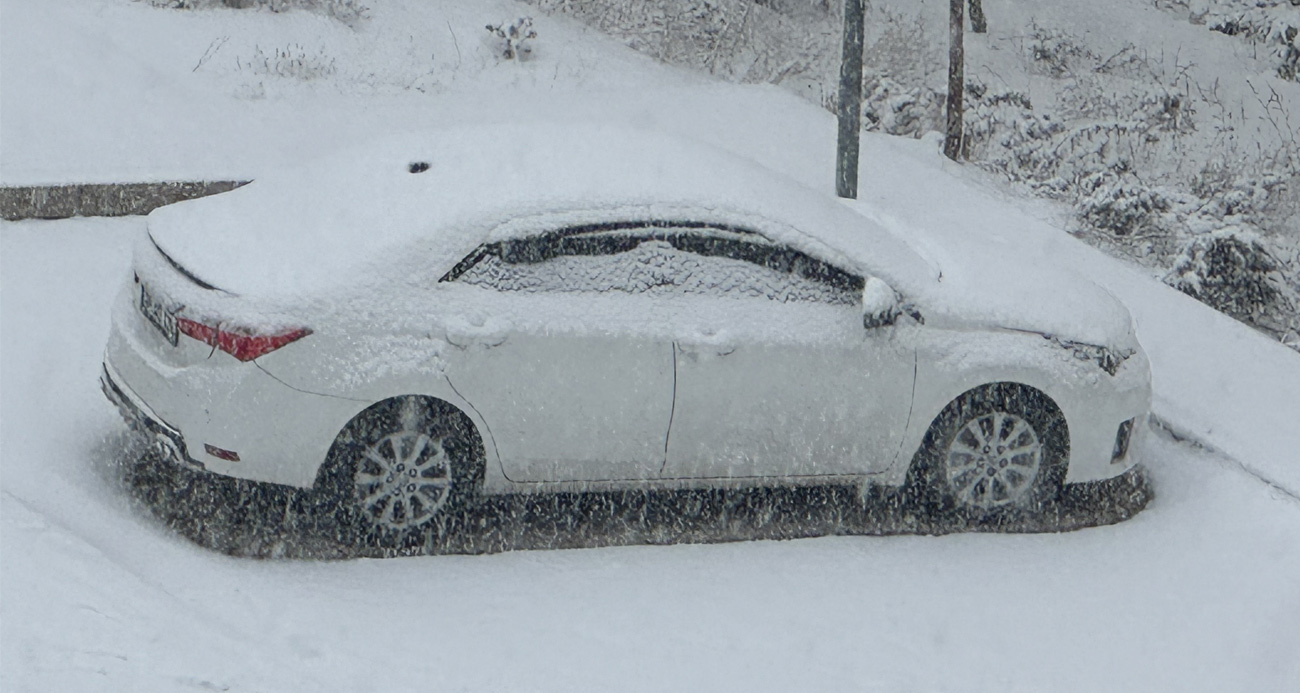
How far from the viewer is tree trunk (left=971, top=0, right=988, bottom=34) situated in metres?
20.8

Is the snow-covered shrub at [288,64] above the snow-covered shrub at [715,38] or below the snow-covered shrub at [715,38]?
above

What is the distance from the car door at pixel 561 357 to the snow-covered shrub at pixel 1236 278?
6.07m

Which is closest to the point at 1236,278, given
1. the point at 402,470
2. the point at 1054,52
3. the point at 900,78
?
the point at 900,78

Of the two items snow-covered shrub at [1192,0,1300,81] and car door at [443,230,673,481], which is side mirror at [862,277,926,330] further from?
snow-covered shrub at [1192,0,1300,81]

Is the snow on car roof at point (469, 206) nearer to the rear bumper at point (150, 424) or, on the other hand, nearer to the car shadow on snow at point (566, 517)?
the rear bumper at point (150, 424)

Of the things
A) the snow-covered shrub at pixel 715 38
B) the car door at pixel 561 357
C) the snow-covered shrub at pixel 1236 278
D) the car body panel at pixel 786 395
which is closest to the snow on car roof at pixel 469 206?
the car door at pixel 561 357

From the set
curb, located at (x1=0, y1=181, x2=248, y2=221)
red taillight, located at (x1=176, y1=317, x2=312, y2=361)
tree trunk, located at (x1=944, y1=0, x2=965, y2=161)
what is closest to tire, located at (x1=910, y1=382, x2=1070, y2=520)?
red taillight, located at (x1=176, y1=317, x2=312, y2=361)

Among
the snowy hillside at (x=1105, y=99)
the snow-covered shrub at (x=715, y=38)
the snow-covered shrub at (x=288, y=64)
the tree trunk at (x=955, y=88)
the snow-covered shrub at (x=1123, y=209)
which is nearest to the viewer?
the snowy hillside at (x=1105, y=99)

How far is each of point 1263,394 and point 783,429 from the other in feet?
12.3

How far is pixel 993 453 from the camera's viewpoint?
641 centimetres

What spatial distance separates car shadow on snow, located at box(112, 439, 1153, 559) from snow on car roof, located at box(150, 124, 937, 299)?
35.2 inches

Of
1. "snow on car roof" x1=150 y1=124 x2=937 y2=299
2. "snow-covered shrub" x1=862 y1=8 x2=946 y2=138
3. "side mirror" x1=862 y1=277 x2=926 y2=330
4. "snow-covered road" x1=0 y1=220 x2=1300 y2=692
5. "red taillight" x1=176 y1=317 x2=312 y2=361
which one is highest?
"snow on car roof" x1=150 y1=124 x2=937 y2=299

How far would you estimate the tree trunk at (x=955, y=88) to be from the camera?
487 inches

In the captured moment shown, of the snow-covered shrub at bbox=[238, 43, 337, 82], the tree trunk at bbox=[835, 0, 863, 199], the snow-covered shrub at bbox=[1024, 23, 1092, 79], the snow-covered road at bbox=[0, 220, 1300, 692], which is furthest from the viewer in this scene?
the snow-covered shrub at bbox=[1024, 23, 1092, 79]
